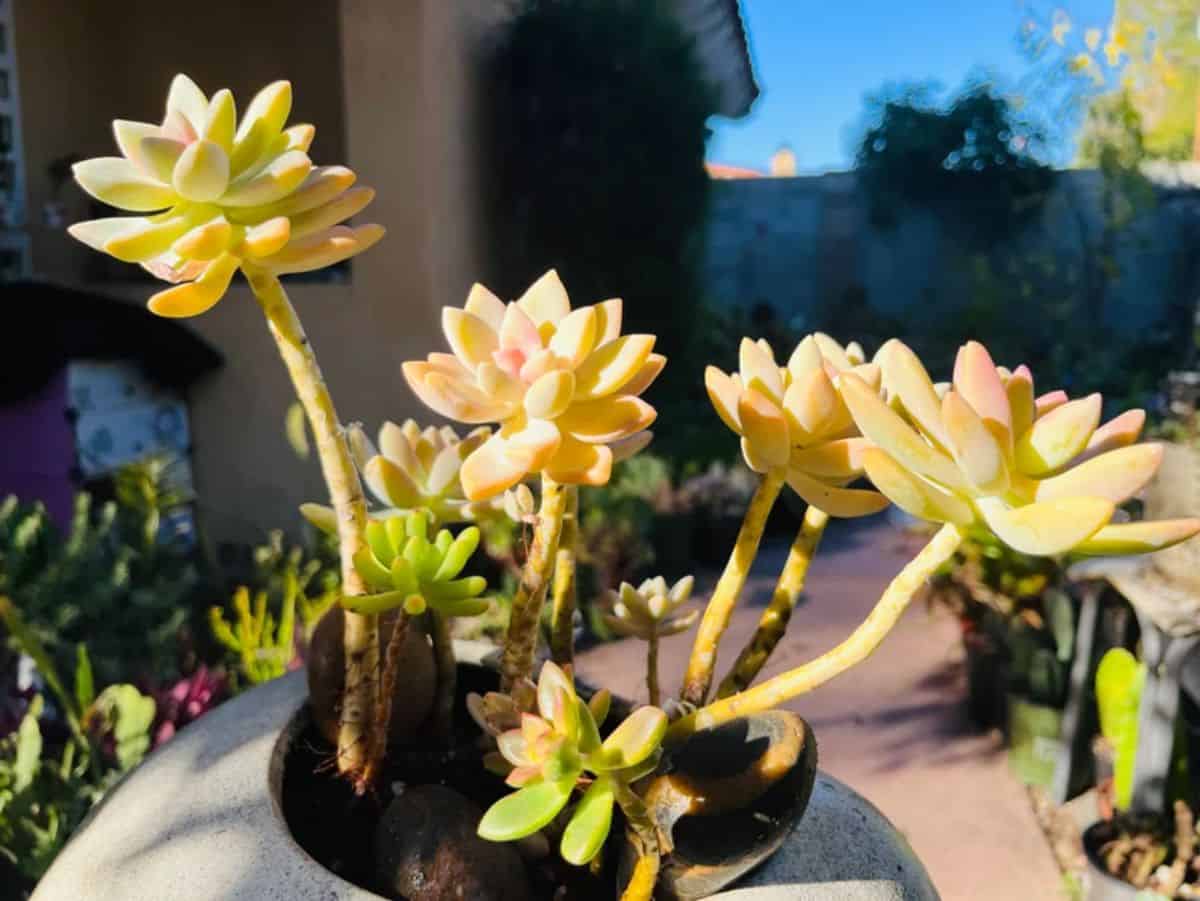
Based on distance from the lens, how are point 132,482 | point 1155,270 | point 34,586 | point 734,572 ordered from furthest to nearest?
point 1155,270, point 132,482, point 34,586, point 734,572

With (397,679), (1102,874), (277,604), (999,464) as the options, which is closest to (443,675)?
(397,679)

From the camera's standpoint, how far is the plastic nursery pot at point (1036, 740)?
2492 mm

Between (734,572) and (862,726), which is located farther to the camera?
(862,726)

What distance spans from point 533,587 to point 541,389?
15 centimetres

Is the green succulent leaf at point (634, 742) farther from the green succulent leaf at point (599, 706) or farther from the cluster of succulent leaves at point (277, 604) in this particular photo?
the cluster of succulent leaves at point (277, 604)

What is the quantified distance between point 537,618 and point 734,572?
0.36ft

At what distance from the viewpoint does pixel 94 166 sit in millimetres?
439

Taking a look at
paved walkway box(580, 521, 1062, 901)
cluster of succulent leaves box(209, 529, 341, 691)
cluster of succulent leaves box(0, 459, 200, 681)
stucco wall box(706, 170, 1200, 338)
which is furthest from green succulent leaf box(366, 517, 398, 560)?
stucco wall box(706, 170, 1200, 338)

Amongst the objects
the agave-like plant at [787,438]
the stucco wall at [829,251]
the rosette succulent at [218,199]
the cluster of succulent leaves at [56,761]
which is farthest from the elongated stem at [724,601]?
the stucco wall at [829,251]

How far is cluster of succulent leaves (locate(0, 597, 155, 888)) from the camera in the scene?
3.75ft

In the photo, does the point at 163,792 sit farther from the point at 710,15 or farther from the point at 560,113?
the point at 710,15

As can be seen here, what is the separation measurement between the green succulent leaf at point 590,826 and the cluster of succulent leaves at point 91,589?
1.57 metres

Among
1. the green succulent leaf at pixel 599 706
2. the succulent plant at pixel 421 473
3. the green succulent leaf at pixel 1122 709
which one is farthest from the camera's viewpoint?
the green succulent leaf at pixel 1122 709

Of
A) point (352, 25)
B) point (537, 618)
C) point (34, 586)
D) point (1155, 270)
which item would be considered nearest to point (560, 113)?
point (352, 25)
